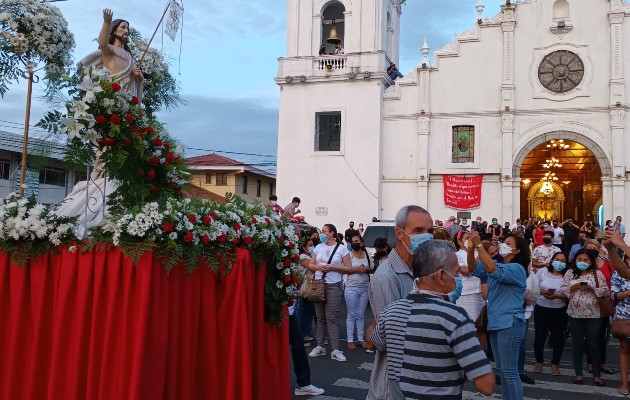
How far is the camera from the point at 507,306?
21.0 ft

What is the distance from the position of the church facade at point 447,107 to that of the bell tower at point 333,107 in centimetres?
5

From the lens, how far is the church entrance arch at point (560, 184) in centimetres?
3034

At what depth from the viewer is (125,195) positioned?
184 inches

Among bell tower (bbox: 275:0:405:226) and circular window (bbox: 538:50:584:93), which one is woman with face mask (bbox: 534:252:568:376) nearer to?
bell tower (bbox: 275:0:405:226)

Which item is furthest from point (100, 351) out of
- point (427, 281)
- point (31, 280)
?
point (427, 281)

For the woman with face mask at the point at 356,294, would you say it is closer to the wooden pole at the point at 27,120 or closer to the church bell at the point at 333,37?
the wooden pole at the point at 27,120

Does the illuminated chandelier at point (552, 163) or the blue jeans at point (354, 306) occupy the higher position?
the illuminated chandelier at point (552, 163)

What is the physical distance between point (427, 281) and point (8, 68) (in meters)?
4.41

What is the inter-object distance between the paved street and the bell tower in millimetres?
17808

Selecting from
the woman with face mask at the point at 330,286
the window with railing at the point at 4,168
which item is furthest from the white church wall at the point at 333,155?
the woman with face mask at the point at 330,286

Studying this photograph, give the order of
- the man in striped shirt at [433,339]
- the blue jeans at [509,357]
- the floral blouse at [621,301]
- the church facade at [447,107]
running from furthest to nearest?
the church facade at [447,107]
the floral blouse at [621,301]
the blue jeans at [509,357]
the man in striped shirt at [433,339]

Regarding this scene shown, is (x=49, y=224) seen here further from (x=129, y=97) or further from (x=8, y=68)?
(x=8, y=68)

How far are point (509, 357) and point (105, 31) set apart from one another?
4986 millimetres

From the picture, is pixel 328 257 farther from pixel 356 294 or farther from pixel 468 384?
pixel 468 384
